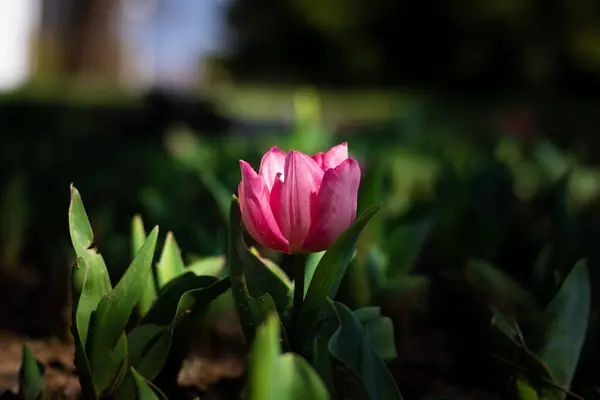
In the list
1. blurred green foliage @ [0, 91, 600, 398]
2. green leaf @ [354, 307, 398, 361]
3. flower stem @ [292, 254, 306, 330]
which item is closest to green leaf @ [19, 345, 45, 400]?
blurred green foliage @ [0, 91, 600, 398]

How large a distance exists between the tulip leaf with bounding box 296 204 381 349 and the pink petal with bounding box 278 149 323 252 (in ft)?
0.18

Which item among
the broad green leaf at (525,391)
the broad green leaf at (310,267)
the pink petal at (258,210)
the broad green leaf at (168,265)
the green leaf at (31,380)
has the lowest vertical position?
the green leaf at (31,380)

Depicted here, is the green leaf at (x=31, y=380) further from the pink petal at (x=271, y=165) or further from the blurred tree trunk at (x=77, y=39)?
the blurred tree trunk at (x=77, y=39)

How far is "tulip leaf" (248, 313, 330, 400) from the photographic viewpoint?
A: 2.71ft

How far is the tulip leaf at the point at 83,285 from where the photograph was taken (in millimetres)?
1169

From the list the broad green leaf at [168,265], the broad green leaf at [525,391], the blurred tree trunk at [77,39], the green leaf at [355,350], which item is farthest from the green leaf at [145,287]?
the blurred tree trunk at [77,39]

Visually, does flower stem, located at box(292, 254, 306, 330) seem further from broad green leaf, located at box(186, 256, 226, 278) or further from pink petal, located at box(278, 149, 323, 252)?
broad green leaf, located at box(186, 256, 226, 278)

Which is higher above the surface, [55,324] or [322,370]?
[322,370]

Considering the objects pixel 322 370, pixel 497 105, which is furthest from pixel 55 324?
pixel 497 105

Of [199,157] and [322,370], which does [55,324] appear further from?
[199,157]

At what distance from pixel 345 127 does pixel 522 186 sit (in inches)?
243

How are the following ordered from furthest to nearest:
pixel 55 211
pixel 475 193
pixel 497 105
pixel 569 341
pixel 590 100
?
1. pixel 590 100
2. pixel 497 105
3. pixel 55 211
4. pixel 475 193
5. pixel 569 341

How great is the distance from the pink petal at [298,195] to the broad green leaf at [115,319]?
212mm

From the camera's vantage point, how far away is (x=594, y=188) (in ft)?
10.3
